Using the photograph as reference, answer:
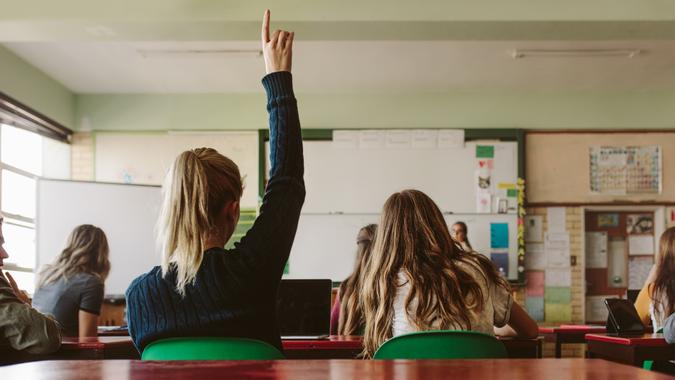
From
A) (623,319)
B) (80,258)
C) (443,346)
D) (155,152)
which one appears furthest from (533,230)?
(443,346)

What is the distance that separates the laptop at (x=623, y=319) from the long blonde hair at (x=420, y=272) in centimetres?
156

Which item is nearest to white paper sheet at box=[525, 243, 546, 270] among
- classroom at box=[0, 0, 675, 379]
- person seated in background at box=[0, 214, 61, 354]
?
classroom at box=[0, 0, 675, 379]

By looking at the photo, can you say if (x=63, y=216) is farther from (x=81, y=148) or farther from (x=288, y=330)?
(x=288, y=330)

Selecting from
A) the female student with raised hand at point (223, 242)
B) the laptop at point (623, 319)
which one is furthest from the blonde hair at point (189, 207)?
the laptop at point (623, 319)

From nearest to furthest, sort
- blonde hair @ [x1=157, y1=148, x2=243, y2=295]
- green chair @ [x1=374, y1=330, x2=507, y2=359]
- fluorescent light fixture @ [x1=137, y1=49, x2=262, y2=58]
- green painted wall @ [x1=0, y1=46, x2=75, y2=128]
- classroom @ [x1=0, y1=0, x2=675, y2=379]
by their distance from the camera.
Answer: blonde hair @ [x1=157, y1=148, x2=243, y2=295] → green chair @ [x1=374, y1=330, x2=507, y2=359] → classroom @ [x1=0, y1=0, x2=675, y2=379] → green painted wall @ [x1=0, y1=46, x2=75, y2=128] → fluorescent light fixture @ [x1=137, y1=49, x2=262, y2=58]

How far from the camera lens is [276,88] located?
1355 mm

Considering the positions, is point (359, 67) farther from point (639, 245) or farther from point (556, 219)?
point (639, 245)

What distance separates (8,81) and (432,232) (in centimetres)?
489

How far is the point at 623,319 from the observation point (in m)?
3.70

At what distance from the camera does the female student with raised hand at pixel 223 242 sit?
1320mm

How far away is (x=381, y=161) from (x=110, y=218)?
9.18 feet

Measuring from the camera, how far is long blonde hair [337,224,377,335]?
3.71 metres

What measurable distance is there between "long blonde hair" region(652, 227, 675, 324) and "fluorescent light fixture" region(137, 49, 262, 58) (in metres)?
3.69

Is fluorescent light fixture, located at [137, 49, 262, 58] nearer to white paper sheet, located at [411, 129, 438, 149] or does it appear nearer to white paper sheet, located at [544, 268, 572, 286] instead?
white paper sheet, located at [411, 129, 438, 149]
